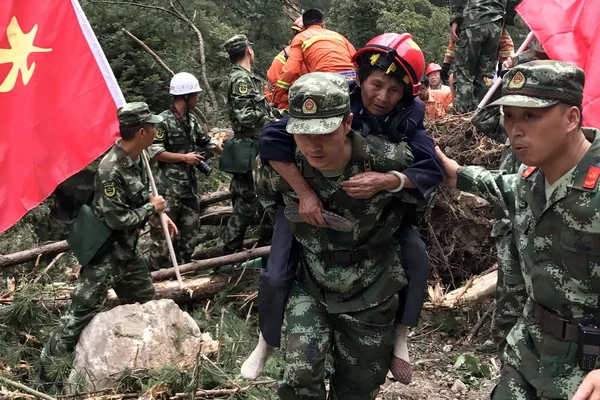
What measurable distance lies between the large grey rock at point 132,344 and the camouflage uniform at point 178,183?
6.17 ft

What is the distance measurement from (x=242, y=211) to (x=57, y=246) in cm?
221

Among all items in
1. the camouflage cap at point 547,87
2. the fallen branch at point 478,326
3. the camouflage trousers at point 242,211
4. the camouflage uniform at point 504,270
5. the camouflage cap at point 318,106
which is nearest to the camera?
the camouflage cap at point 547,87

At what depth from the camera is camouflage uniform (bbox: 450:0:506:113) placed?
6812 mm

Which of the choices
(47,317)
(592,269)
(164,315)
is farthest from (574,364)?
(47,317)

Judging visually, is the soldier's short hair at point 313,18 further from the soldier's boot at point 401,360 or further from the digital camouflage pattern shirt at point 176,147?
the soldier's boot at point 401,360

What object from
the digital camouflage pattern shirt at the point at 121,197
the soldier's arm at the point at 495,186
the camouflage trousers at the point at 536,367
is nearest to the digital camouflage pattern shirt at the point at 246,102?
the digital camouflage pattern shirt at the point at 121,197

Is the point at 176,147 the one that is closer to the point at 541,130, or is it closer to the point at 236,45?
the point at 236,45

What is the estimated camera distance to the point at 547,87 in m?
2.37

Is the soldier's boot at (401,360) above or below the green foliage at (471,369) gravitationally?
above

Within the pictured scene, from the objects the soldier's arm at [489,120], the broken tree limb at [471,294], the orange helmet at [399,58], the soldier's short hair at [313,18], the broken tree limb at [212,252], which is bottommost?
the broken tree limb at [212,252]

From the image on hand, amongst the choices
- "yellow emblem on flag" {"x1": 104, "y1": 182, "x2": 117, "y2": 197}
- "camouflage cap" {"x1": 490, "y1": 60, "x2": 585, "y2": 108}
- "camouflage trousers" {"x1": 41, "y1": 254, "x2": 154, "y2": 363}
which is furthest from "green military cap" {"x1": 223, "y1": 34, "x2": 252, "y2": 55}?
"camouflage cap" {"x1": 490, "y1": 60, "x2": 585, "y2": 108}

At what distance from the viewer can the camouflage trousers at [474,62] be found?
693 centimetres

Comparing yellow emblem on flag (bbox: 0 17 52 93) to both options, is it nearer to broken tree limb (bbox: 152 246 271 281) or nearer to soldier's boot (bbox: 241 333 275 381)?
soldier's boot (bbox: 241 333 275 381)

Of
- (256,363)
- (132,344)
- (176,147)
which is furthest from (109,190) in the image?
(176,147)
